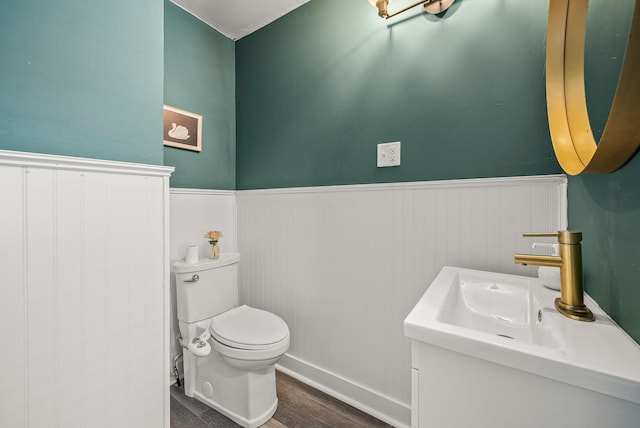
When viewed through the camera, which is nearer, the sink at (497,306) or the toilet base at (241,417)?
the sink at (497,306)

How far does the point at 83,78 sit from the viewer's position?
95 centimetres

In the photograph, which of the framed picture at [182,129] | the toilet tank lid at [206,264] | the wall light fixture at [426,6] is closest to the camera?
the wall light fixture at [426,6]

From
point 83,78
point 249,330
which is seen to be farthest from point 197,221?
point 83,78

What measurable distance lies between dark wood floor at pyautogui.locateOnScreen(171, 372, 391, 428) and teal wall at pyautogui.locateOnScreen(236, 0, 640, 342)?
4.07 feet

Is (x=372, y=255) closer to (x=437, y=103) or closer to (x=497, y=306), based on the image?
(x=497, y=306)

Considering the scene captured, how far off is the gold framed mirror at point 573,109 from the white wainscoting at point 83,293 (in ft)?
4.66

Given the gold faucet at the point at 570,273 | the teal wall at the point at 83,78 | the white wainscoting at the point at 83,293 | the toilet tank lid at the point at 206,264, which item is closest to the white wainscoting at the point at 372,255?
the toilet tank lid at the point at 206,264

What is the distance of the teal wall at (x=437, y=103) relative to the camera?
65cm

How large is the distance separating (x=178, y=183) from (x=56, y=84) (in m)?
0.86

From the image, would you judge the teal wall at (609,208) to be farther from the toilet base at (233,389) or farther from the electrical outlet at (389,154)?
the toilet base at (233,389)

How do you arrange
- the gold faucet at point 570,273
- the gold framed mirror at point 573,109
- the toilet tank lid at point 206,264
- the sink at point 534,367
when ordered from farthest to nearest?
the toilet tank lid at point 206,264, the gold faucet at point 570,273, the gold framed mirror at point 573,109, the sink at point 534,367

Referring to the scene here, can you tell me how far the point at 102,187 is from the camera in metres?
0.99

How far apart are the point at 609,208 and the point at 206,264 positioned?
1.71 metres

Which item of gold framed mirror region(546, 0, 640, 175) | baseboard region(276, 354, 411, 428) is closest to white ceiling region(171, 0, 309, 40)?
gold framed mirror region(546, 0, 640, 175)
